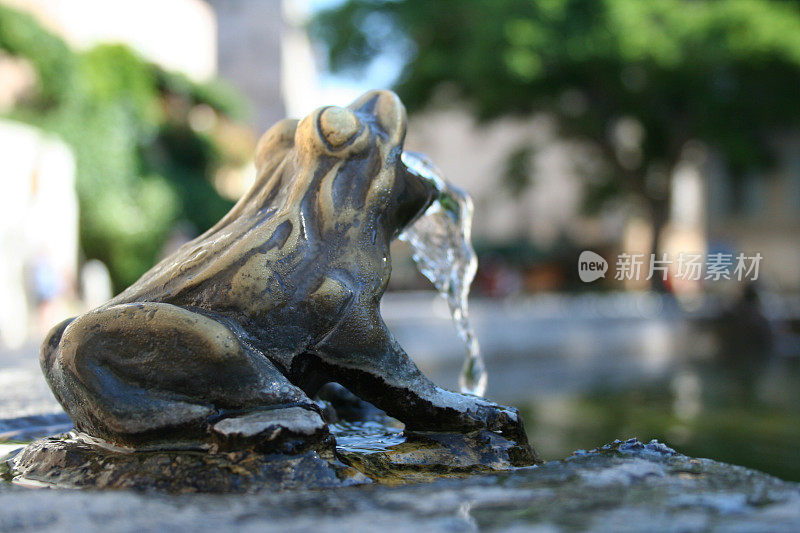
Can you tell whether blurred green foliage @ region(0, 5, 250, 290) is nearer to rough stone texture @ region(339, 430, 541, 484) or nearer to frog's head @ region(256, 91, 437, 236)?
frog's head @ region(256, 91, 437, 236)

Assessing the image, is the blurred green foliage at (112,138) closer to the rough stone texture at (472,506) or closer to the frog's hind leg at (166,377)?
the frog's hind leg at (166,377)

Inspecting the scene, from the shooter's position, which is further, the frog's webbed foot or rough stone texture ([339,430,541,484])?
rough stone texture ([339,430,541,484])

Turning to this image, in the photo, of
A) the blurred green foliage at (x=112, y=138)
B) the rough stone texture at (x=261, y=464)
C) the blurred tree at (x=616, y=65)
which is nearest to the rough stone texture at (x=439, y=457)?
the rough stone texture at (x=261, y=464)

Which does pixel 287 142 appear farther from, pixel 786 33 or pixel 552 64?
pixel 786 33

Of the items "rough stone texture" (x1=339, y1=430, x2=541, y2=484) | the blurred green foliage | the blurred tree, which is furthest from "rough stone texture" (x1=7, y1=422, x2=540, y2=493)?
the blurred tree

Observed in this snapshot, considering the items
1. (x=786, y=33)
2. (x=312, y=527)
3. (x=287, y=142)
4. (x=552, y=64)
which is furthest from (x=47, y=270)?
(x=786, y=33)

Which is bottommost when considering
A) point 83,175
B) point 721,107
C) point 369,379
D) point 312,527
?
point 312,527
